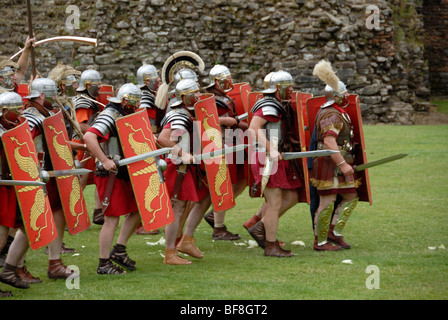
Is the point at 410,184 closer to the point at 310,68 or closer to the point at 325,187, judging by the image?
the point at 325,187

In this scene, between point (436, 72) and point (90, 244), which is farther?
point (436, 72)

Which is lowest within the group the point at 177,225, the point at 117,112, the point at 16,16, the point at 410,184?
the point at 410,184

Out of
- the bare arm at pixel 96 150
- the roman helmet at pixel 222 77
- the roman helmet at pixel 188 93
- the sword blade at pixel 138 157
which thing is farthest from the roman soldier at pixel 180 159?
the roman helmet at pixel 222 77

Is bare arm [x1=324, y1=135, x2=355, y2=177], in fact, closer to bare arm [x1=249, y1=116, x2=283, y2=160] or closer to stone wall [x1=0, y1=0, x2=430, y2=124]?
bare arm [x1=249, y1=116, x2=283, y2=160]

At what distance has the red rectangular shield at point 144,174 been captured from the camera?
6.33 meters

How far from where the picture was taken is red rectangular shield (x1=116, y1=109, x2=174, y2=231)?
6.33 metres

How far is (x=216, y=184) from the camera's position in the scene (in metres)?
7.07

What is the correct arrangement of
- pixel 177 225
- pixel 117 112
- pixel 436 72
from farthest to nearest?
pixel 436 72 < pixel 177 225 < pixel 117 112

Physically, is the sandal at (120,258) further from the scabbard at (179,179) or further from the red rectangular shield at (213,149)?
the red rectangular shield at (213,149)

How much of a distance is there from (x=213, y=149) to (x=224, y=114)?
3.79 ft

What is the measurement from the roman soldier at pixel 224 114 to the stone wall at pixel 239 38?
9.44 metres

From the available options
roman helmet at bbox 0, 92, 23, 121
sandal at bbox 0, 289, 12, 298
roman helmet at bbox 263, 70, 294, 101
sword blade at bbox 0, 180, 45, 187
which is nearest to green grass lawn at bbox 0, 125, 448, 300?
sandal at bbox 0, 289, 12, 298

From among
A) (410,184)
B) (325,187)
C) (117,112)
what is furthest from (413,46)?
(117,112)

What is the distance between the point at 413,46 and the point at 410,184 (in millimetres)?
9770
